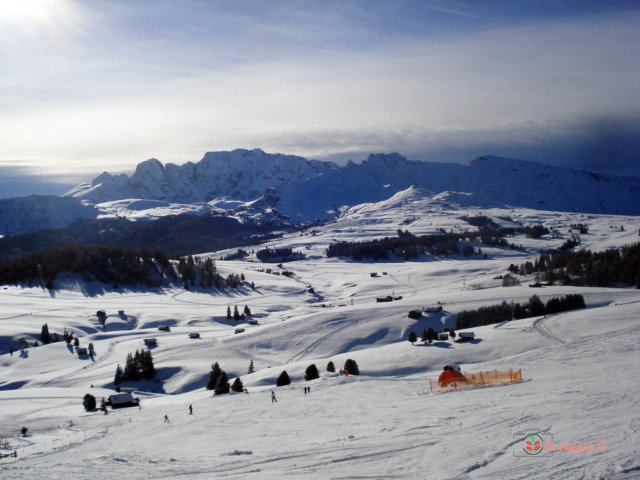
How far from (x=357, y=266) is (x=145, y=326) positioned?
334ft

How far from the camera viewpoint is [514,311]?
225 ft

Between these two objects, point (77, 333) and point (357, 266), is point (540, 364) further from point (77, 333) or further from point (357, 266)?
point (357, 266)

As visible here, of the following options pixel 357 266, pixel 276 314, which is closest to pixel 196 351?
pixel 276 314

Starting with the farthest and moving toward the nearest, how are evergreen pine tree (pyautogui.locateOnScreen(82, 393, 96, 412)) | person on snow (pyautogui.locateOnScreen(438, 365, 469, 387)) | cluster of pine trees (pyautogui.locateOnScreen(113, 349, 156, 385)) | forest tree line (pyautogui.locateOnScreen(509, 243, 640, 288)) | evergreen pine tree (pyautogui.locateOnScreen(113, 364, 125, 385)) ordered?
forest tree line (pyautogui.locateOnScreen(509, 243, 640, 288)), cluster of pine trees (pyautogui.locateOnScreen(113, 349, 156, 385)), evergreen pine tree (pyautogui.locateOnScreen(113, 364, 125, 385)), evergreen pine tree (pyautogui.locateOnScreen(82, 393, 96, 412)), person on snow (pyautogui.locateOnScreen(438, 365, 469, 387))

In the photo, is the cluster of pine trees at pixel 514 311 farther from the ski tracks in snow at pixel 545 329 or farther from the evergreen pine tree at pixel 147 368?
the evergreen pine tree at pixel 147 368

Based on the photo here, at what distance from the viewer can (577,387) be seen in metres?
23.7

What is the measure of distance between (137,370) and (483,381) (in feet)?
129

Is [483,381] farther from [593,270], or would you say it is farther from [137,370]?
[593,270]

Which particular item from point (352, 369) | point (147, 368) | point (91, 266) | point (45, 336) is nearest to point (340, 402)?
point (352, 369)

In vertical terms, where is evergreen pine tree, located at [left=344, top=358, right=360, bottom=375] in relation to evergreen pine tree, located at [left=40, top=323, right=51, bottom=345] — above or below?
above

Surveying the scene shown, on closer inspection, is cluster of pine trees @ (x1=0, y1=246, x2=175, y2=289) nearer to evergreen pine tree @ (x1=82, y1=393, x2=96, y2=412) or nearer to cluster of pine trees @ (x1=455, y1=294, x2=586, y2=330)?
cluster of pine trees @ (x1=455, y1=294, x2=586, y2=330)

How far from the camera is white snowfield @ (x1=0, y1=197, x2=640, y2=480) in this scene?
50.2ft

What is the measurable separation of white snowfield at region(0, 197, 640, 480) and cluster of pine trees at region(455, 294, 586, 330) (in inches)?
122

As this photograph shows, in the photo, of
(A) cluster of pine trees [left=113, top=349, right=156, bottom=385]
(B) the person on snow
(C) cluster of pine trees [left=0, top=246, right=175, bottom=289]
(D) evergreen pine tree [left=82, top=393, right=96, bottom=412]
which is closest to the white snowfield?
(A) cluster of pine trees [left=113, top=349, right=156, bottom=385]
